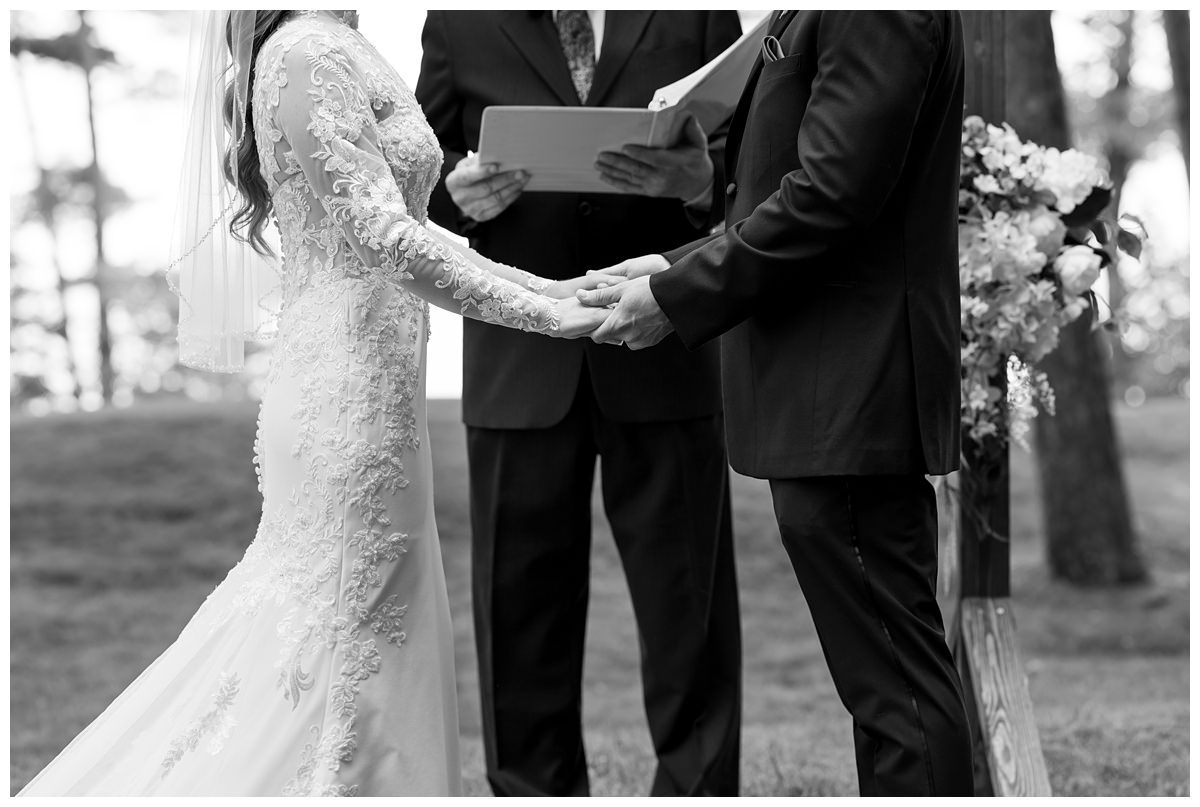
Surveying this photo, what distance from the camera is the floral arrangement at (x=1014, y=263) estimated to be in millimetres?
3545

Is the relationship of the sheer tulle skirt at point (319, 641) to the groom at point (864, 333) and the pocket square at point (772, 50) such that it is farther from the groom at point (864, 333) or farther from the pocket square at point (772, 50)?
the pocket square at point (772, 50)

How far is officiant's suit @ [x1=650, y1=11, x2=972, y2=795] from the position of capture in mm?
2459

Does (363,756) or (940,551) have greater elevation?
(940,551)

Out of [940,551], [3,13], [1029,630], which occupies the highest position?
[3,13]

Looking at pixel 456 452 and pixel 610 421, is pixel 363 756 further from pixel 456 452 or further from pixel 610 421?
pixel 456 452

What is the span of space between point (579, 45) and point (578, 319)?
1063 mm

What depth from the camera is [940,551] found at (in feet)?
12.8

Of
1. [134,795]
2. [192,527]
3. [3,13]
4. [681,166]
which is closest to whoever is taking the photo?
[134,795]

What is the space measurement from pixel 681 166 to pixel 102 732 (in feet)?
6.64

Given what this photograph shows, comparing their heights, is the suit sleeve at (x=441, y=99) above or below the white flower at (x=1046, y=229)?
above

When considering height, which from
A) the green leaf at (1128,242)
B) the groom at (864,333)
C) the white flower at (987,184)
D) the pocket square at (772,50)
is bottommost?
the groom at (864,333)

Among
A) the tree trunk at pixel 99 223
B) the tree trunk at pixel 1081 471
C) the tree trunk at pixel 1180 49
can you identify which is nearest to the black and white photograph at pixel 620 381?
the tree trunk at pixel 1081 471

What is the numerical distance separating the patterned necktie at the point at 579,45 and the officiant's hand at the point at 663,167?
336 mm

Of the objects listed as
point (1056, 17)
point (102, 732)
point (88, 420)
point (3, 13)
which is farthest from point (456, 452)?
point (1056, 17)
